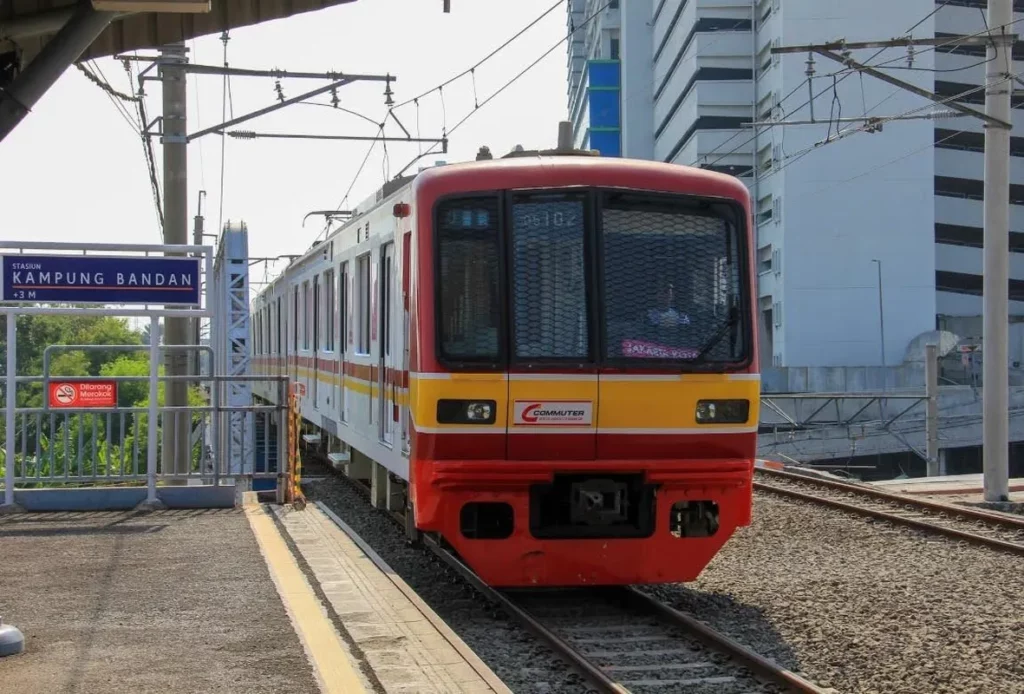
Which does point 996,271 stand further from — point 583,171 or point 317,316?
point 583,171

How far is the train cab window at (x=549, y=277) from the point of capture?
27.7ft

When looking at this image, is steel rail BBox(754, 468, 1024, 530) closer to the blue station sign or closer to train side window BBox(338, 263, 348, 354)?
train side window BBox(338, 263, 348, 354)

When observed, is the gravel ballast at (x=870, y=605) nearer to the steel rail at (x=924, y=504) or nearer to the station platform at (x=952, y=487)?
the steel rail at (x=924, y=504)

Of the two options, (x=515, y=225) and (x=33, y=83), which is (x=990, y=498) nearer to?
(x=515, y=225)

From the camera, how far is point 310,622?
278 inches

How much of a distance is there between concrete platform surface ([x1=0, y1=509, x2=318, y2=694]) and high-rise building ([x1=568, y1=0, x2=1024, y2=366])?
46653 mm

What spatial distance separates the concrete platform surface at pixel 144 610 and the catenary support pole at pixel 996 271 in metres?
9.01

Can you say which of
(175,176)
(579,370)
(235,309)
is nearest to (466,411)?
(579,370)

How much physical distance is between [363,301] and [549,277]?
3.96 m

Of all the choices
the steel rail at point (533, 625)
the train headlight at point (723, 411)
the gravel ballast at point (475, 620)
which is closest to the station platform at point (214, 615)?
the gravel ballast at point (475, 620)

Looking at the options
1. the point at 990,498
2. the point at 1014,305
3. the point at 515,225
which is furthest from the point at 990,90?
the point at 1014,305

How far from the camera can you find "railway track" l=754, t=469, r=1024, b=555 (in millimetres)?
11867

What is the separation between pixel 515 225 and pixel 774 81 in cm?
5490

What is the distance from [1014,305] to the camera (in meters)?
64.1
